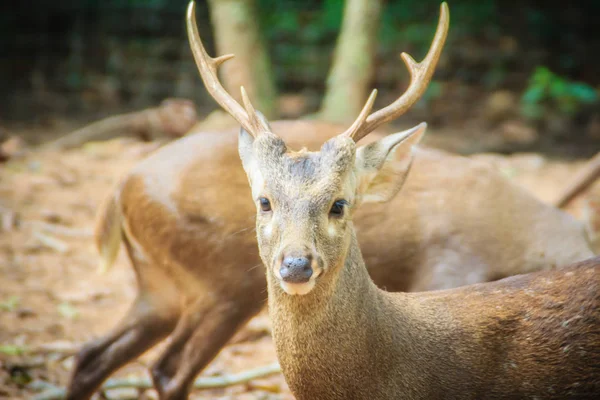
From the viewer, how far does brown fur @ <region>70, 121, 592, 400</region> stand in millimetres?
3834

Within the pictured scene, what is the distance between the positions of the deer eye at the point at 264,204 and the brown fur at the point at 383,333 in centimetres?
2

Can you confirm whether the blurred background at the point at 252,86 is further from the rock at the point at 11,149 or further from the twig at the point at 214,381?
the twig at the point at 214,381

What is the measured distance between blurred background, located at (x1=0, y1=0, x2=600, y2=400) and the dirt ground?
0.07 feet

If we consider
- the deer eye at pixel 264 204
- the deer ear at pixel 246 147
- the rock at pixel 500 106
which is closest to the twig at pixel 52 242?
the deer ear at pixel 246 147

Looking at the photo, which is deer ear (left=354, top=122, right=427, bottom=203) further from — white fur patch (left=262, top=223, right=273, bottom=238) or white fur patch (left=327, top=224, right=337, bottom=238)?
white fur patch (left=262, top=223, right=273, bottom=238)

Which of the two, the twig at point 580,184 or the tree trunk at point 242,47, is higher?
the tree trunk at point 242,47

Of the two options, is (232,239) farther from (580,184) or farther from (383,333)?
(580,184)

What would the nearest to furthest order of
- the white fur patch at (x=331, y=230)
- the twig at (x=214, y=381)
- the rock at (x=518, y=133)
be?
the white fur patch at (x=331, y=230)
the twig at (x=214, y=381)
the rock at (x=518, y=133)

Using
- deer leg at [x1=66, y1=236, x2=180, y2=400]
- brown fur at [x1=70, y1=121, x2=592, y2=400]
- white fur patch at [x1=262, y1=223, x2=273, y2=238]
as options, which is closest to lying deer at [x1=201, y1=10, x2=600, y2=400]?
white fur patch at [x1=262, y1=223, x2=273, y2=238]

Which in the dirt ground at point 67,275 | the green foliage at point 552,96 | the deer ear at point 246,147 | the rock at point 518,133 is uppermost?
the deer ear at point 246,147

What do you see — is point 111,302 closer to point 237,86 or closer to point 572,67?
point 237,86

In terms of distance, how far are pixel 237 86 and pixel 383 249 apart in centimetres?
300

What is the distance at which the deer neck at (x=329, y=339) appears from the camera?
2.86m

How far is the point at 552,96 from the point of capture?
9.07 meters
